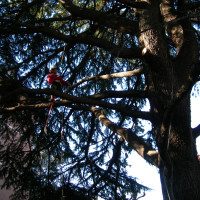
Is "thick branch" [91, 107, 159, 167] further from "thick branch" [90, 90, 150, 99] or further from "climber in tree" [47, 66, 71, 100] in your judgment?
"climber in tree" [47, 66, 71, 100]

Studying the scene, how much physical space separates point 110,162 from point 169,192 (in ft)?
7.49

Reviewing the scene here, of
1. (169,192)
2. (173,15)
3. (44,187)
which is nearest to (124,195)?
(44,187)

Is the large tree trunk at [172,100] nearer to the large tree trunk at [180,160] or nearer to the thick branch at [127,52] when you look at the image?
the large tree trunk at [180,160]

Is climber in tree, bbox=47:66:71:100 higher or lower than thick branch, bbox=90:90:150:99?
higher

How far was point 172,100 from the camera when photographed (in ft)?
6.76

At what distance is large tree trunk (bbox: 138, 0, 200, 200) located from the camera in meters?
1.99

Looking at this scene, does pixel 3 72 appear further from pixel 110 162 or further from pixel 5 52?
pixel 110 162

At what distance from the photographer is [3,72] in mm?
4148

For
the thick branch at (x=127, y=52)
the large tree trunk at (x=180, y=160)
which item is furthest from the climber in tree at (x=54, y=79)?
the large tree trunk at (x=180, y=160)

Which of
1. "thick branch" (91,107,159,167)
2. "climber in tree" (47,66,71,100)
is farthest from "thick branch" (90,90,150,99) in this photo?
"climber in tree" (47,66,71,100)

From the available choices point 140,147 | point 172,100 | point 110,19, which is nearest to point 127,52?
point 110,19

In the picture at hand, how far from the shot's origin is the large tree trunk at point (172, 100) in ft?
6.53

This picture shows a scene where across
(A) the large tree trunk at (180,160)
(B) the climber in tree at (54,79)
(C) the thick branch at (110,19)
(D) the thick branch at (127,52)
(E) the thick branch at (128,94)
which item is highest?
(C) the thick branch at (110,19)

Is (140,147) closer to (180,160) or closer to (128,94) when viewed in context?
(180,160)
